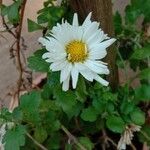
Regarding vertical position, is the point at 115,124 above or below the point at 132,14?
below

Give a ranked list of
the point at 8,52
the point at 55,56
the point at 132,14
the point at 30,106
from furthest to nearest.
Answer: the point at 8,52
the point at 132,14
the point at 30,106
the point at 55,56

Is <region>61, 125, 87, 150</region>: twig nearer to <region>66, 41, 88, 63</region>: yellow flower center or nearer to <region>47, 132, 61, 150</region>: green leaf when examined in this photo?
<region>47, 132, 61, 150</region>: green leaf

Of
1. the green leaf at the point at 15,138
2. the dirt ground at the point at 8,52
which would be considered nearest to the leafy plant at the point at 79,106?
the green leaf at the point at 15,138

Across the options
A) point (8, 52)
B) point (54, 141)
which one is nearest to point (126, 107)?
point (54, 141)

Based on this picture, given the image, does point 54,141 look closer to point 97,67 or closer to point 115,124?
point 115,124

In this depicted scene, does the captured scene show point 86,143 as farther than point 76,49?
Yes

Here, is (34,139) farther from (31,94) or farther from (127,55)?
(127,55)

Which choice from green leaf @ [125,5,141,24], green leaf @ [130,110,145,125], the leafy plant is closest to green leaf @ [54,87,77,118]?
the leafy plant

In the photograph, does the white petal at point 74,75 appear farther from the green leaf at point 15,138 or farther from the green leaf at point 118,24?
the green leaf at point 118,24
